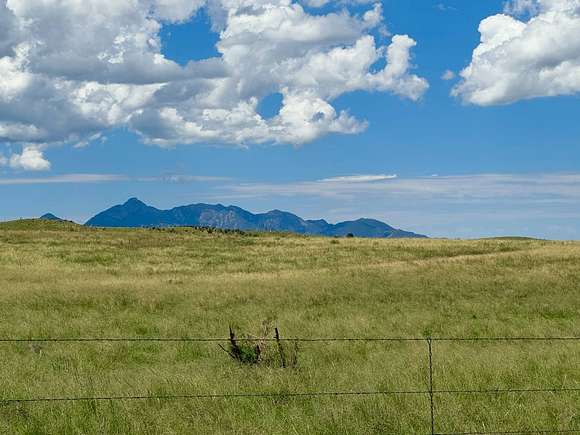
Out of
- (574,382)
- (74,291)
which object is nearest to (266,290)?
(74,291)

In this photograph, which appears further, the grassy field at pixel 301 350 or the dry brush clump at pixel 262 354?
the dry brush clump at pixel 262 354

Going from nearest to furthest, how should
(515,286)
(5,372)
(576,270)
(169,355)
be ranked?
(5,372) < (169,355) < (515,286) < (576,270)

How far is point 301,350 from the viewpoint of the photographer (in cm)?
1412

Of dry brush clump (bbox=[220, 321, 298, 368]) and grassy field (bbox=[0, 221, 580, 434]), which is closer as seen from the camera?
grassy field (bbox=[0, 221, 580, 434])

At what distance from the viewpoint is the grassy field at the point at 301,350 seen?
28.8 feet

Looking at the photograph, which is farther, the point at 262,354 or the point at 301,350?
the point at 301,350

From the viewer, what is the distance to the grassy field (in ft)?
28.8

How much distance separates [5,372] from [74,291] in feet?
47.7

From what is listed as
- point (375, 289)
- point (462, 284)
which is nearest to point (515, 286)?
point (462, 284)

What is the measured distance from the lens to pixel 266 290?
26.4m

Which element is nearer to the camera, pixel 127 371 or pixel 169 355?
pixel 127 371

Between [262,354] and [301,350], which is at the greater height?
[262,354]

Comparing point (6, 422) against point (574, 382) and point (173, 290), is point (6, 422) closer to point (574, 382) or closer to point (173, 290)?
point (574, 382)

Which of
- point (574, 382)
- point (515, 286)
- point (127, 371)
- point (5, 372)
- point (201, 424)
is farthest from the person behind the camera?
point (515, 286)
